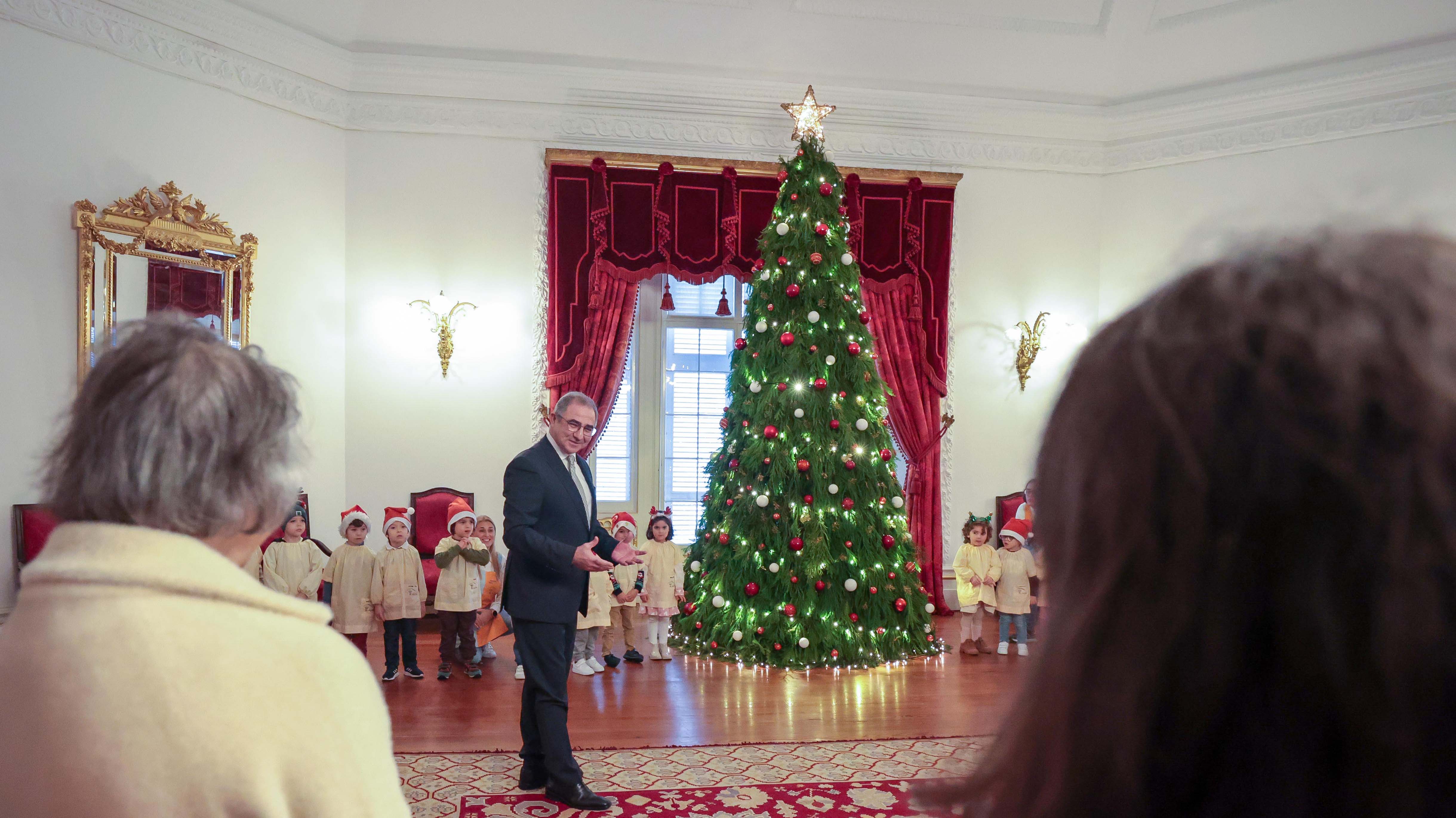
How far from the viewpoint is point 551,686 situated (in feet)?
13.8

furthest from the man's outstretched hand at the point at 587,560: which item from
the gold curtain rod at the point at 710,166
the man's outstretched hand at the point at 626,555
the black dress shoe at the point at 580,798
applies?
the gold curtain rod at the point at 710,166

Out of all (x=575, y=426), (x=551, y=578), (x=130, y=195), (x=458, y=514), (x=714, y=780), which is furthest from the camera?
(x=458, y=514)

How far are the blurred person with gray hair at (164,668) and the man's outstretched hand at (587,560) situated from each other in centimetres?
276

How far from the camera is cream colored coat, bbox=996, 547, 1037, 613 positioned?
299 inches

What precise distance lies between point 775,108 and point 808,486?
13.1 ft

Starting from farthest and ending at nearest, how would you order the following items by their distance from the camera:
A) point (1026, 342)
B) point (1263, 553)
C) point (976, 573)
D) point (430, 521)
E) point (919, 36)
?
point (1026, 342) → point (919, 36) → point (430, 521) → point (976, 573) → point (1263, 553)

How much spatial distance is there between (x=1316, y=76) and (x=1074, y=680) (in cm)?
1028

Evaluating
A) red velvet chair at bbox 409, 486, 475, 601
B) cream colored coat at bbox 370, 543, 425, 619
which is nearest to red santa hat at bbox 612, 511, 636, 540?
red velvet chair at bbox 409, 486, 475, 601

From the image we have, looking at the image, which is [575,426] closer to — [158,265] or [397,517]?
[397,517]

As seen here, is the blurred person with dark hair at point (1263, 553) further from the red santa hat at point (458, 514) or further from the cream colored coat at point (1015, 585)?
the cream colored coat at point (1015, 585)

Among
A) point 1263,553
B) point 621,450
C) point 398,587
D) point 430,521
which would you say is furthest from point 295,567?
point 1263,553

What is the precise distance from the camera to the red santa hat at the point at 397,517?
6914 mm

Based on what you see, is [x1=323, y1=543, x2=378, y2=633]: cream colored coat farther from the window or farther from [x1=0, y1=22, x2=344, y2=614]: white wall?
the window

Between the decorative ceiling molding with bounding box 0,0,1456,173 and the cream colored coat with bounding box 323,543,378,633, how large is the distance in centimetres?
394
